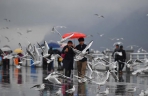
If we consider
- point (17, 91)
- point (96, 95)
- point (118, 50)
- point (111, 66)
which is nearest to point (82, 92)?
point (96, 95)

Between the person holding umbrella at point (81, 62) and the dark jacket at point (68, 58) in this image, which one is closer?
the person holding umbrella at point (81, 62)

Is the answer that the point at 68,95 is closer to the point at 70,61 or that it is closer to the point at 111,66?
the point at 70,61

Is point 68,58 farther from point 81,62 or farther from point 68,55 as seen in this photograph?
point 81,62

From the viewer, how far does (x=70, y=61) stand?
1655 cm

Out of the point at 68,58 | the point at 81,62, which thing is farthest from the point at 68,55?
the point at 81,62

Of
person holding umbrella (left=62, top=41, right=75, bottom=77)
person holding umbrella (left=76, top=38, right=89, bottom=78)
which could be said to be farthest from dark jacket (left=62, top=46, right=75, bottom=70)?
person holding umbrella (left=76, top=38, right=89, bottom=78)

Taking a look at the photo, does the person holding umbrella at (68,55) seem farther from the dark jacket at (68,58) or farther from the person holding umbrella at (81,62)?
the person holding umbrella at (81,62)

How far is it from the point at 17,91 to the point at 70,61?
4.17 meters

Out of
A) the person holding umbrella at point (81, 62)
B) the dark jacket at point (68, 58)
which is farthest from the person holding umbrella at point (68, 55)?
the person holding umbrella at point (81, 62)

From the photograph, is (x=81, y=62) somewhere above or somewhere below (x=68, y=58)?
below

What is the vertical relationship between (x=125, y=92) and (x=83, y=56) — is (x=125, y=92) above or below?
below

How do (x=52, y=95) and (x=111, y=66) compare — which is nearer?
(x=52, y=95)

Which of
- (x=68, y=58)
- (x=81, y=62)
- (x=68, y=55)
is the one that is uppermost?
(x=68, y=55)

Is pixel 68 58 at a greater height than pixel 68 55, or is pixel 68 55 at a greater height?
pixel 68 55
